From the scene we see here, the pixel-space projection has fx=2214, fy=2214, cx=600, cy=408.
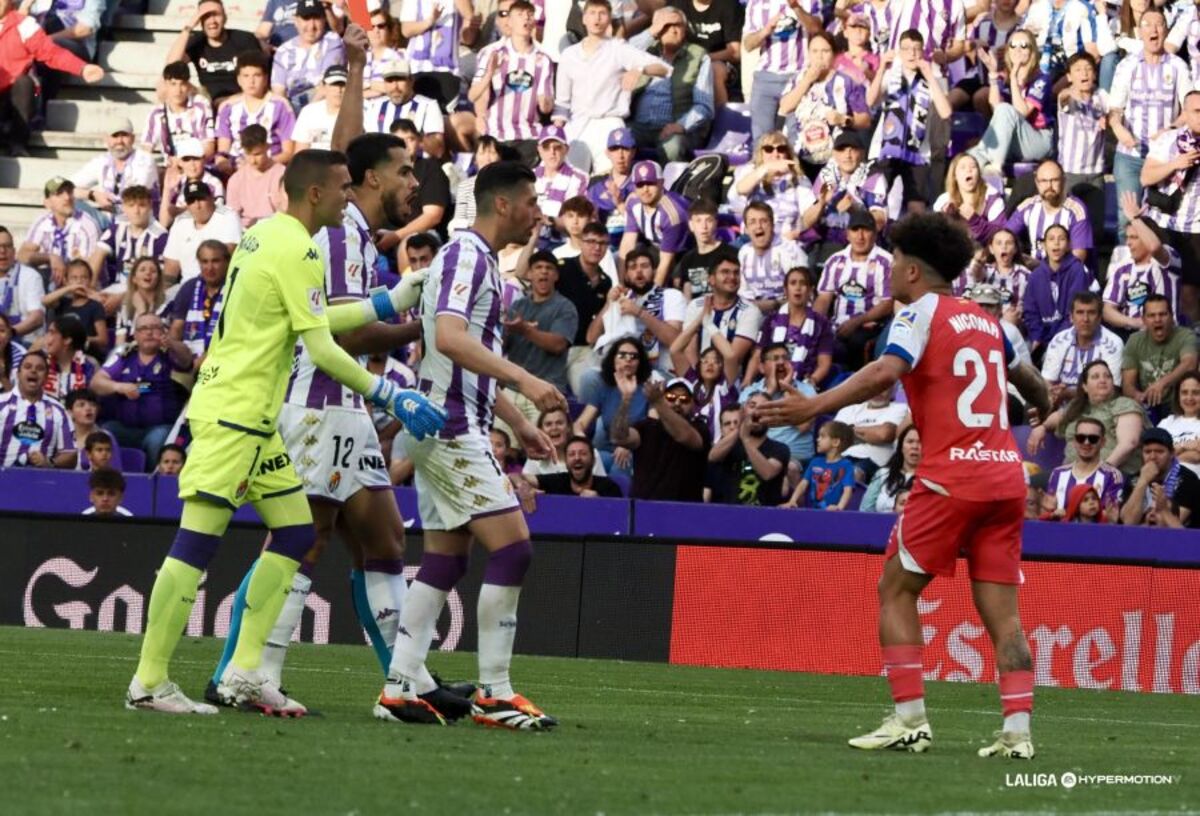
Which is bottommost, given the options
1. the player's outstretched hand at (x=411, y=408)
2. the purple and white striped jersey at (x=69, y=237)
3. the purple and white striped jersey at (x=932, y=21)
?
the player's outstretched hand at (x=411, y=408)

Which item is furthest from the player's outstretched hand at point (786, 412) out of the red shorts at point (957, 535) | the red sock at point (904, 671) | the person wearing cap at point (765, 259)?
the person wearing cap at point (765, 259)

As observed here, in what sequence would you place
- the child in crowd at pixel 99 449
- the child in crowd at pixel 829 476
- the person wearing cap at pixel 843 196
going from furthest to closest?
1. the person wearing cap at pixel 843 196
2. the child in crowd at pixel 99 449
3. the child in crowd at pixel 829 476

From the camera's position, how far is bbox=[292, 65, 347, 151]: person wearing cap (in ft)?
73.7

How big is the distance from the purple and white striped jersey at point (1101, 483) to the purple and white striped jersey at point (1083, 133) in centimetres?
413

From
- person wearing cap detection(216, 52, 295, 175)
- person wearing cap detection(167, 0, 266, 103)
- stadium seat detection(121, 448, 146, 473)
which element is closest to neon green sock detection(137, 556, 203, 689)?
stadium seat detection(121, 448, 146, 473)

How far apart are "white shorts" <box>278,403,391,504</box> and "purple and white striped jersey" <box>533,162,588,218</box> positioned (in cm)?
1176

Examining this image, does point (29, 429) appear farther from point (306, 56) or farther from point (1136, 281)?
→ point (1136, 281)

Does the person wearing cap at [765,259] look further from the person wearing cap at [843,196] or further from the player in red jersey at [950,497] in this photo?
the player in red jersey at [950,497]

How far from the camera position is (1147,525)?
54.3ft

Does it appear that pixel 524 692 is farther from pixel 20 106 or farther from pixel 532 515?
pixel 20 106

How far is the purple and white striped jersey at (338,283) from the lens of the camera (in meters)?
9.91

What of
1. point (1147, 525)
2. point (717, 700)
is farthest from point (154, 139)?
point (717, 700)

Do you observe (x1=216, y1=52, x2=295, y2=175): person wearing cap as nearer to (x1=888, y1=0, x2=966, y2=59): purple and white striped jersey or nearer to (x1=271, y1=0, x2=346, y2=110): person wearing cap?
(x1=271, y1=0, x2=346, y2=110): person wearing cap

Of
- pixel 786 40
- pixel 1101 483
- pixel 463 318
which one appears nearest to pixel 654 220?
pixel 786 40
